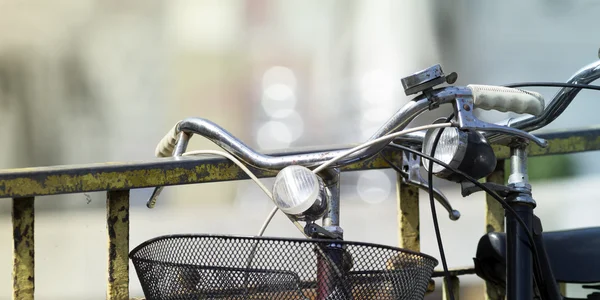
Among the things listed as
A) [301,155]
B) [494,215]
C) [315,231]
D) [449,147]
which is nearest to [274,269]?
[315,231]

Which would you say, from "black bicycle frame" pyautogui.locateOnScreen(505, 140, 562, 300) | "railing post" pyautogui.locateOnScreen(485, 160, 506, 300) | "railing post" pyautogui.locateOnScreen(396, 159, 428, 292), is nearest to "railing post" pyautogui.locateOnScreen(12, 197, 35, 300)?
"railing post" pyautogui.locateOnScreen(396, 159, 428, 292)

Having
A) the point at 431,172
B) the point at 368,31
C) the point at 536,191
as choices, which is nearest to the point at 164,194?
the point at 368,31

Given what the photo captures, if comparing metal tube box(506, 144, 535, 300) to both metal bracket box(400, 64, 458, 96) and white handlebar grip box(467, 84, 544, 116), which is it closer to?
white handlebar grip box(467, 84, 544, 116)

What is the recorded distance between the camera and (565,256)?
1.27 meters

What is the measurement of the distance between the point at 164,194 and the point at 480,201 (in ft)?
5.53

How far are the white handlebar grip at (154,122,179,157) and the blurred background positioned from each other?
1926 millimetres

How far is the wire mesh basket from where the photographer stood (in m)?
0.85

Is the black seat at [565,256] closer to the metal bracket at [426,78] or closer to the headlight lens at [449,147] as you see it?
the headlight lens at [449,147]

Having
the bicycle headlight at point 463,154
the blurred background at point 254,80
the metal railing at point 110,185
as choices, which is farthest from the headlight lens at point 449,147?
the blurred background at point 254,80

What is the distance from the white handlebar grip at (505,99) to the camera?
899mm

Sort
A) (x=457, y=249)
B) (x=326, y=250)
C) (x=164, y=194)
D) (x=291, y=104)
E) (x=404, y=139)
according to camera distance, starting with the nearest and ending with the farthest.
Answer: (x=326, y=250), (x=404, y=139), (x=457, y=249), (x=164, y=194), (x=291, y=104)

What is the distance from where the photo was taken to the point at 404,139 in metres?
1.09

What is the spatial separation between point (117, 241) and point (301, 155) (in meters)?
0.51

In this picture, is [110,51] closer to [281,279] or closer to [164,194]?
[164,194]
